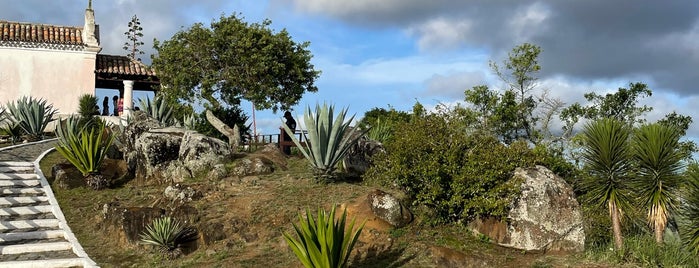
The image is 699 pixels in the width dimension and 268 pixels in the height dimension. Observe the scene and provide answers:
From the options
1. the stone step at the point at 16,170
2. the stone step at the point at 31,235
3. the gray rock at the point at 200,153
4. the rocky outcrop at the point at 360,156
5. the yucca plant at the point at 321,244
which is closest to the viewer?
the yucca plant at the point at 321,244

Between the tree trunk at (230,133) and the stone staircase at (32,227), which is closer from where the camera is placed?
the stone staircase at (32,227)

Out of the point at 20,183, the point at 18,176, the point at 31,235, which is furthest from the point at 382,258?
the point at 18,176

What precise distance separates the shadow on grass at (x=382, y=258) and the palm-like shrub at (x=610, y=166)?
3.94 m

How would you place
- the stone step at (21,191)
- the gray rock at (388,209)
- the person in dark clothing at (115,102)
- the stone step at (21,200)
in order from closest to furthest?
the gray rock at (388,209), the stone step at (21,200), the stone step at (21,191), the person in dark clothing at (115,102)

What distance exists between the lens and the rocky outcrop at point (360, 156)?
15117mm

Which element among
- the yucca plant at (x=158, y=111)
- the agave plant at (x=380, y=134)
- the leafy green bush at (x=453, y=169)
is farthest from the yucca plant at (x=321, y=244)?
the yucca plant at (x=158, y=111)

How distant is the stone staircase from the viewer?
10906 millimetres

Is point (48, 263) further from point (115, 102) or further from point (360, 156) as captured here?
point (115, 102)

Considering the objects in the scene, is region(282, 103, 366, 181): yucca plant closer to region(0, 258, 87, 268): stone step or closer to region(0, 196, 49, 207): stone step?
region(0, 258, 87, 268): stone step

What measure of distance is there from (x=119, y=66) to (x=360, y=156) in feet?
75.0

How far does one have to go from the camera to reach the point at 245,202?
12.3 metres

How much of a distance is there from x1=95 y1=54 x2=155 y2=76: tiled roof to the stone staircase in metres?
16.8

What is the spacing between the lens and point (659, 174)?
1092cm

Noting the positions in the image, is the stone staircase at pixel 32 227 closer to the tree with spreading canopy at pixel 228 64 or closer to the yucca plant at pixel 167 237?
the yucca plant at pixel 167 237
